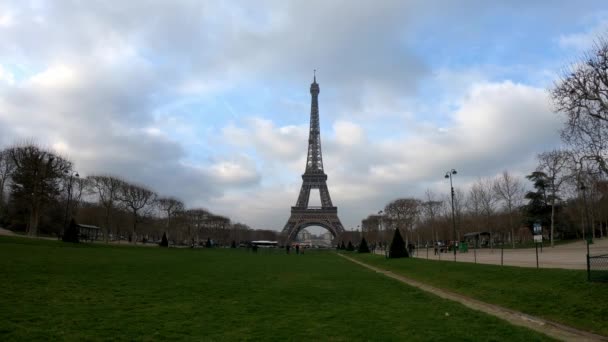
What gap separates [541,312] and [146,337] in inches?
441

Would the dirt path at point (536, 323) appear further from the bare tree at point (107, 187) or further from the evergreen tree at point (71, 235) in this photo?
the bare tree at point (107, 187)

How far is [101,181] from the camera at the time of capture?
7394cm

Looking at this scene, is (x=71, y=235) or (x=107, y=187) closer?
(x=71, y=235)

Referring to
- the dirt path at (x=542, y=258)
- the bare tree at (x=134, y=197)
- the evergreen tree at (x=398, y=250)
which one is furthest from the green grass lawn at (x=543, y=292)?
the bare tree at (x=134, y=197)

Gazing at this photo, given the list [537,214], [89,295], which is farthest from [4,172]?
[537,214]

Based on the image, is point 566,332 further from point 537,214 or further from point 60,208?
point 60,208

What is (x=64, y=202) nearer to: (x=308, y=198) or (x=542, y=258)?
(x=308, y=198)

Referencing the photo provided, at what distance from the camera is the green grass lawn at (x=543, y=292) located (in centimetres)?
1179

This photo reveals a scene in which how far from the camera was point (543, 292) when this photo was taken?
1438cm

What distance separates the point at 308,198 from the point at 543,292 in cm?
11003

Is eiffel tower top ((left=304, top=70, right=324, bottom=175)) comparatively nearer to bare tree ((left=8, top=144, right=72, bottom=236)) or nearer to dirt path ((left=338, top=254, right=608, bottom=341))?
bare tree ((left=8, top=144, right=72, bottom=236))

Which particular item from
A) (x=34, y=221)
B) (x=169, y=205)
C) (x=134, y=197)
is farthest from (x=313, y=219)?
(x=34, y=221)

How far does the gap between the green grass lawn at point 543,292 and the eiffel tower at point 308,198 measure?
313ft

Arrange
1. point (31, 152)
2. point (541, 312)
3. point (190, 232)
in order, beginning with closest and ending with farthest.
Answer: point (541, 312) < point (31, 152) < point (190, 232)
